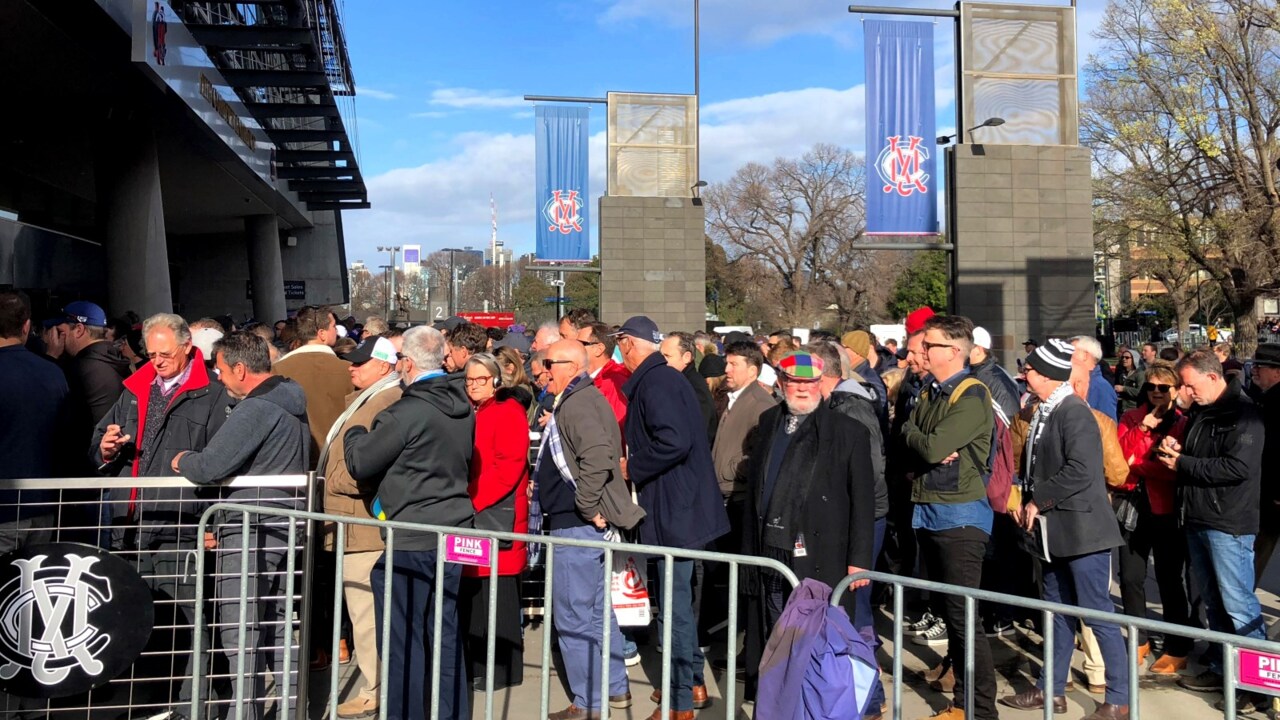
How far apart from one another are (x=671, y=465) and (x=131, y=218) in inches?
580

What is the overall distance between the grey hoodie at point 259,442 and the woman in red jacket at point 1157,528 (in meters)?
5.06

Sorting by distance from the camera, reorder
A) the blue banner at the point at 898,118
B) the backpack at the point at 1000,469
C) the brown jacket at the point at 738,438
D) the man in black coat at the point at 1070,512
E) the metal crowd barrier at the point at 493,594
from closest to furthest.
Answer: the metal crowd barrier at the point at 493,594 < the man in black coat at the point at 1070,512 < the backpack at the point at 1000,469 < the brown jacket at the point at 738,438 < the blue banner at the point at 898,118

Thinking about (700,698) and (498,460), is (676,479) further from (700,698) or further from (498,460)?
(700,698)

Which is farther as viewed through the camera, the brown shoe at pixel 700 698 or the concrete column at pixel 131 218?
the concrete column at pixel 131 218

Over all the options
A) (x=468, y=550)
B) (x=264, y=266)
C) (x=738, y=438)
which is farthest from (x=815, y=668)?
(x=264, y=266)

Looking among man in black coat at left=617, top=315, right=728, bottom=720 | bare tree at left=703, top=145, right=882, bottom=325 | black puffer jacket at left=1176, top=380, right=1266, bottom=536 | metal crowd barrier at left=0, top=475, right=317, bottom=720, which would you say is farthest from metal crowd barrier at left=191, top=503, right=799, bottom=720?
bare tree at left=703, top=145, right=882, bottom=325

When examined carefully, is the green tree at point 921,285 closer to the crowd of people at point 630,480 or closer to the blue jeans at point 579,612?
the crowd of people at point 630,480

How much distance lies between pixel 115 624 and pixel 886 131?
59.0 ft

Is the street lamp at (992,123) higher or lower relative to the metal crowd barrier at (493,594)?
higher

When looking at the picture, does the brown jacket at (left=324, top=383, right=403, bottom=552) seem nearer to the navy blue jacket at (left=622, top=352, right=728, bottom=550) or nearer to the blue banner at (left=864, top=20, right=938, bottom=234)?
the navy blue jacket at (left=622, top=352, right=728, bottom=550)

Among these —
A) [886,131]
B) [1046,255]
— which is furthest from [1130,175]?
[886,131]

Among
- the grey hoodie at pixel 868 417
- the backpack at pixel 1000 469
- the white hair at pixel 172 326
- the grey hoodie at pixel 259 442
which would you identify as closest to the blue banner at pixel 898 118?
the grey hoodie at pixel 868 417

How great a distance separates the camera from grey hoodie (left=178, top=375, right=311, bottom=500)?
16.2 ft

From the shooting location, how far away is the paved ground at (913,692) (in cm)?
571
